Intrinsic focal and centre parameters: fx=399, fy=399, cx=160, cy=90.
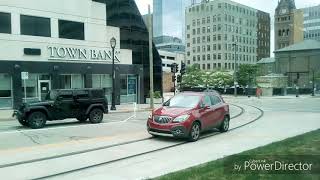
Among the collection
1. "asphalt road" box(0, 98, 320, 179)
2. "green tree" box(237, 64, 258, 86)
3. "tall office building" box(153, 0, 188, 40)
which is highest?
"tall office building" box(153, 0, 188, 40)

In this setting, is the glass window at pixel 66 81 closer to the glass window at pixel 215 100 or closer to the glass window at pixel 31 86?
the glass window at pixel 31 86

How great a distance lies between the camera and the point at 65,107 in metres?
19.2

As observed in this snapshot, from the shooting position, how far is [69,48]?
113 ft

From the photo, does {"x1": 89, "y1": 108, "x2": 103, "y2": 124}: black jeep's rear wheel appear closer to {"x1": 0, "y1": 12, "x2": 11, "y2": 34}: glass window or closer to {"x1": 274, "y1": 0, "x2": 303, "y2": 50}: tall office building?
{"x1": 0, "y1": 12, "x2": 11, "y2": 34}: glass window

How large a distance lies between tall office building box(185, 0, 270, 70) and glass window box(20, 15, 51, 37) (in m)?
120

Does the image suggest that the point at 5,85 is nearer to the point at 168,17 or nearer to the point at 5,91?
the point at 5,91

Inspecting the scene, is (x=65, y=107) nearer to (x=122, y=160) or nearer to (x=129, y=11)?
(x=122, y=160)

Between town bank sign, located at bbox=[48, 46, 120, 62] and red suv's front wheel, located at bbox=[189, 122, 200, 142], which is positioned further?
town bank sign, located at bbox=[48, 46, 120, 62]

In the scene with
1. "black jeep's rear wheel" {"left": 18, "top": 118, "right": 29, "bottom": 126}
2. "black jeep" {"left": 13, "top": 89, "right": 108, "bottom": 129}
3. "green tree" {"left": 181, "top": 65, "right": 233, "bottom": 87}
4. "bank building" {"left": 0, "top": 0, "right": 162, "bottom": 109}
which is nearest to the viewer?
"black jeep" {"left": 13, "top": 89, "right": 108, "bottom": 129}

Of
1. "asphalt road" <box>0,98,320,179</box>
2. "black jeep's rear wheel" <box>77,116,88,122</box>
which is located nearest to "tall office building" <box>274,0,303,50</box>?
"black jeep's rear wheel" <box>77,116,88,122</box>

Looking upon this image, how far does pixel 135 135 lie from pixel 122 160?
15.7ft

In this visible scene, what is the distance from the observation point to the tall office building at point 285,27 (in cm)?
13688

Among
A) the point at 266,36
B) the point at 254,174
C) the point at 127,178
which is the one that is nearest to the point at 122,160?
the point at 127,178

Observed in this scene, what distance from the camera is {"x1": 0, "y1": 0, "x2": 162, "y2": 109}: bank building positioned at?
3086cm
